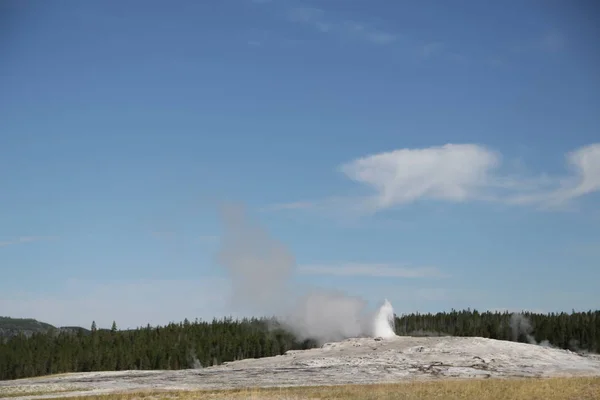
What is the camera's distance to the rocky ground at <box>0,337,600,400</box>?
61.0m

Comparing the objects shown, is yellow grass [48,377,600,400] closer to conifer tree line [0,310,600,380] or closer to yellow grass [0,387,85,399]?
yellow grass [0,387,85,399]

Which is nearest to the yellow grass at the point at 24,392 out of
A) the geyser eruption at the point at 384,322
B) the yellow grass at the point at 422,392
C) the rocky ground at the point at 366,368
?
the rocky ground at the point at 366,368

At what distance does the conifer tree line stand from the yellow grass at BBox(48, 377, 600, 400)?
70.5 m

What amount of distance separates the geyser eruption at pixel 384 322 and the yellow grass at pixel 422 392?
51.8 m

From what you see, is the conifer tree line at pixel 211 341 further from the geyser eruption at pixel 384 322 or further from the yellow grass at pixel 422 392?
the yellow grass at pixel 422 392

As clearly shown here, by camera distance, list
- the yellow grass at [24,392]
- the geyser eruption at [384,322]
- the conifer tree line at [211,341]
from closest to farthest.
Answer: the yellow grass at [24,392] → the geyser eruption at [384,322] → the conifer tree line at [211,341]

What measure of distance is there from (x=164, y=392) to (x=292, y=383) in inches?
436

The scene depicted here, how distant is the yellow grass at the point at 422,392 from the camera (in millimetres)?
47281

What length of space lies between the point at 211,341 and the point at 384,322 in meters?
37.5

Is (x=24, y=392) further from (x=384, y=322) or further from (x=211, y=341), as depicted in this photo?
(x=211, y=341)

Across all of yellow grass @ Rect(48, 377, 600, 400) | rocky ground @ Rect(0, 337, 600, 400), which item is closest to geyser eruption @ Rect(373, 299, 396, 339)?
rocky ground @ Rect(0, 337, 600, 400)

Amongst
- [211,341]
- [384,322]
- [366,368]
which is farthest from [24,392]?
[211,341]

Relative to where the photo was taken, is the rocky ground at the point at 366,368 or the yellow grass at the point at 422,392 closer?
the yellow grass at the point at 422,392

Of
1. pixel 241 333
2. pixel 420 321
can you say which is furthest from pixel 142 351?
pixel 420 321
